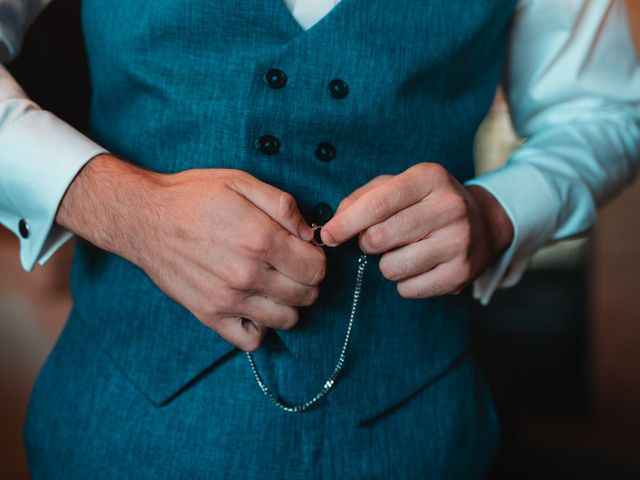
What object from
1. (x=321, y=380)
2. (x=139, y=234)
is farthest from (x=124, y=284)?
(x=321, y=380)

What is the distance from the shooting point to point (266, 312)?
2.30 feet

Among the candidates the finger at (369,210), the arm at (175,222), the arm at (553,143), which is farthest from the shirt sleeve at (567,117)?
the arm at (175,222)

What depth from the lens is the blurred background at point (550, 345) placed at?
2.42 m

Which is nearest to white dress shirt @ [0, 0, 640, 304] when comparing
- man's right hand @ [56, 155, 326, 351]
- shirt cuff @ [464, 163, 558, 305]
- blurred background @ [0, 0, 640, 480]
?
shirt cuff @ [464, 163, 558, 305]

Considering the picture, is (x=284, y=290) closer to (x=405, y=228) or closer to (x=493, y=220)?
(x=405, y=228)

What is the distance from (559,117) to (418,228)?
42 centimetres

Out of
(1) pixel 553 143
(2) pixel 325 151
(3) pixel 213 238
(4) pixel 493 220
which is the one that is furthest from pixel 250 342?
(1) pixel 553 143

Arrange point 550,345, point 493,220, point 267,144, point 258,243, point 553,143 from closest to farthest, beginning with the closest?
point 258,243
point 267,144
point 493,220
point 553,143
point 550,345

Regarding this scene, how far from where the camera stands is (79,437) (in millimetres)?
821

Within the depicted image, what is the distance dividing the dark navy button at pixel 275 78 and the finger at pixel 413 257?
210 mm

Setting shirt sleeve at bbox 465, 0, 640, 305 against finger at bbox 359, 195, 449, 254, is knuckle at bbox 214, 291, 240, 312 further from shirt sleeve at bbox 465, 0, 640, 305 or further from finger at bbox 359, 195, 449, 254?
shirt sleeve at bbox 465, 0, 640, 305

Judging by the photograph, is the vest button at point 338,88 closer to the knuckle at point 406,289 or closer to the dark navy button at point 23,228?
the knuckle at point 406,289

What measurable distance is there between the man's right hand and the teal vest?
0.24ft

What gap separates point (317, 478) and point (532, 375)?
235cm
